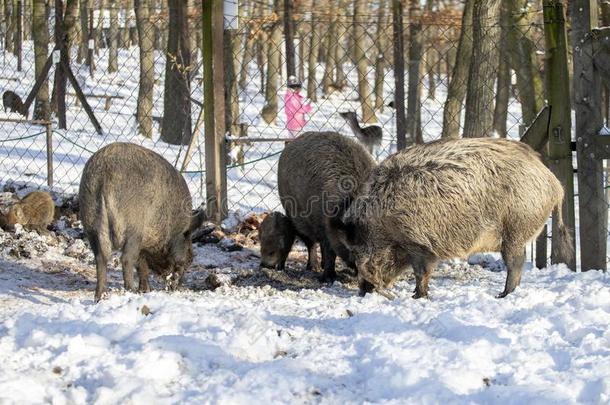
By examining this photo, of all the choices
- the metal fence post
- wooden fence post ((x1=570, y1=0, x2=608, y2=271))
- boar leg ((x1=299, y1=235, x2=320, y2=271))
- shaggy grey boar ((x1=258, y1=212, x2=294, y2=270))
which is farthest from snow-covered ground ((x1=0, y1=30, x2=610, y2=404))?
the metal fence post

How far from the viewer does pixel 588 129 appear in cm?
670

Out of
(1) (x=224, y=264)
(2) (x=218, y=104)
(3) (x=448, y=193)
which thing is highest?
(2) (x=218, y=104)

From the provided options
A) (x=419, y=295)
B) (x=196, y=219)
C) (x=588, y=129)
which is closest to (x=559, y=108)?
(x=588, y=129)

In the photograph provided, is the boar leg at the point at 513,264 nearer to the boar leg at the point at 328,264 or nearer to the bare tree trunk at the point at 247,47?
the boar leg at the point at 328,264

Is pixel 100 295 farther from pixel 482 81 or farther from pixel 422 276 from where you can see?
pixel 482 81

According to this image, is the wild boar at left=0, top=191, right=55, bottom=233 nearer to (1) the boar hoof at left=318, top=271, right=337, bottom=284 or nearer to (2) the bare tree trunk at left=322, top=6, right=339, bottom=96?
(1) the boar hoof at left=318, top=271, right=337, bottom=284

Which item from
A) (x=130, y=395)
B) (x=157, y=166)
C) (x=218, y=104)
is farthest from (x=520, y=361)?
(x=218, y=104)

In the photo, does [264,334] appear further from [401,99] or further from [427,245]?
[401,99]

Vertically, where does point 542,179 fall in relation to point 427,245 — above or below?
above

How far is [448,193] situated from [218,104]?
327 centimetres

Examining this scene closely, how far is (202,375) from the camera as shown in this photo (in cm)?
391

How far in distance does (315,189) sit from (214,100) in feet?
5.76

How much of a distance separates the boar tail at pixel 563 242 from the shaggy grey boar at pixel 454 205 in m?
0.22

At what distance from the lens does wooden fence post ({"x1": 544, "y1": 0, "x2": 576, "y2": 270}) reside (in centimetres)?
684
